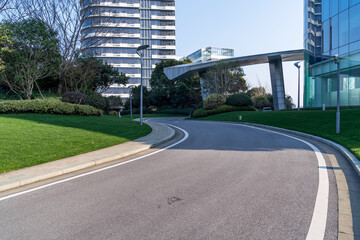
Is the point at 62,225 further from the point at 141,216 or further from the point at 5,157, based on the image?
the point at 5,157

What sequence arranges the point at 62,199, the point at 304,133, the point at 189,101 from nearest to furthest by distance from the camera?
the point at 62,199
the point at 304,133
the point at 189,101

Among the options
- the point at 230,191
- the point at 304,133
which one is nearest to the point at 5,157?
the point at 230,191

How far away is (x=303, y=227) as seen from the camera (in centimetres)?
354

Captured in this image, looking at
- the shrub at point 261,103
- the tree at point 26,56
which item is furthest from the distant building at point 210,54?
the tree at point 26,56

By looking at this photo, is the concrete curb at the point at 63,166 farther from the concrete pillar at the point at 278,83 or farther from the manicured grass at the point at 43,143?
the concrete pillar at the point at 278,83

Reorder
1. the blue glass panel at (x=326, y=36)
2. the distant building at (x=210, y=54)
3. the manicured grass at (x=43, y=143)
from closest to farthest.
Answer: the manicured grass at (x=43, y=143) → the blue glass panel at (x=326, y=36) → the distant building at (x=210, y=54)

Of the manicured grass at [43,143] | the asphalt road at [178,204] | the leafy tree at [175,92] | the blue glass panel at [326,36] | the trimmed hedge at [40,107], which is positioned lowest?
the asphalt road at [178,204]

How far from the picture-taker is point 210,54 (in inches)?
3701

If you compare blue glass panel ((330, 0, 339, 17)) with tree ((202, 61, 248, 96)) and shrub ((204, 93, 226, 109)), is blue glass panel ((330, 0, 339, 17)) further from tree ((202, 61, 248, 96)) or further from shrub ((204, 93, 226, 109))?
shrub ((204, 93, 226, 109))

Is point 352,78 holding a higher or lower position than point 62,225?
higher

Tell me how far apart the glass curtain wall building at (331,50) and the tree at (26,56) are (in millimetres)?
28066

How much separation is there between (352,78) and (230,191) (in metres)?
26.4

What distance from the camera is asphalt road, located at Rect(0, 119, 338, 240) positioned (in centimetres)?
351

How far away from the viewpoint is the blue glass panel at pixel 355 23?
81.2 feet
